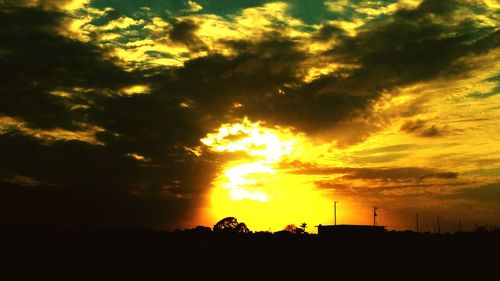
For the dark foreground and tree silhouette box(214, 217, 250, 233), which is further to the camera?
tree silhouette box(214, 217, 250, 233)

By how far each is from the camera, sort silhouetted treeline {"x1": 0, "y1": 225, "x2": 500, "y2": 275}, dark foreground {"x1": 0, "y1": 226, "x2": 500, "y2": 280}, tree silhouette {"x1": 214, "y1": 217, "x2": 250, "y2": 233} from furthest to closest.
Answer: tree silhouette {"x1": 214, "y1": 217, "x2": 250, "y2": 233}, silhouetted treeline {"x1": 0, "y1": 225, "x2": 500, "y2": 275}, dark foreground {"x1": 0, "y1": 226, "x2": 500, "y2": 280}

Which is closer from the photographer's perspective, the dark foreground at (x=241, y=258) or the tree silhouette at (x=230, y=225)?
the dark foreground at (x=241, y=258)

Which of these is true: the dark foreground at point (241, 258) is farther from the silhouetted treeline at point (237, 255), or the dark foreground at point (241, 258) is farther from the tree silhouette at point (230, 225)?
the tree silhouette at point (230, 225)

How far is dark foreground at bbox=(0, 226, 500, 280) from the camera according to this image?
140 ft

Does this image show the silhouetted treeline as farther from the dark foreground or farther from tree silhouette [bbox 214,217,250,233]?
tree silhouette [bbox 214,217,250,233]

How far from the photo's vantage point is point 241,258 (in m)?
49.4

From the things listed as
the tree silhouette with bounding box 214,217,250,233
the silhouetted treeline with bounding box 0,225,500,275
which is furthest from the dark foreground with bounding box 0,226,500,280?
the tree silhouette with bounding box 214,217,250,233

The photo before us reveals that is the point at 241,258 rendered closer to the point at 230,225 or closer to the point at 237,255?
the point at 237,255

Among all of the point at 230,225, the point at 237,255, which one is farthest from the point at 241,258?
the point at 230,225

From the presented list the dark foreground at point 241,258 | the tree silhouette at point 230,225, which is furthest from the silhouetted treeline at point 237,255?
the tree silhouette at point 230,225

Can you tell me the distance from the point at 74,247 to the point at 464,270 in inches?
1762

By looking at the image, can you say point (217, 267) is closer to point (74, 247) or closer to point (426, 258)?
point (74, 247)

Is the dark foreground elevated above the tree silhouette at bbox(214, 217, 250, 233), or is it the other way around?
the tree silhouette at bbox(214, 217, 250, 233)

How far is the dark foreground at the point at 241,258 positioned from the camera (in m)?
42.8
